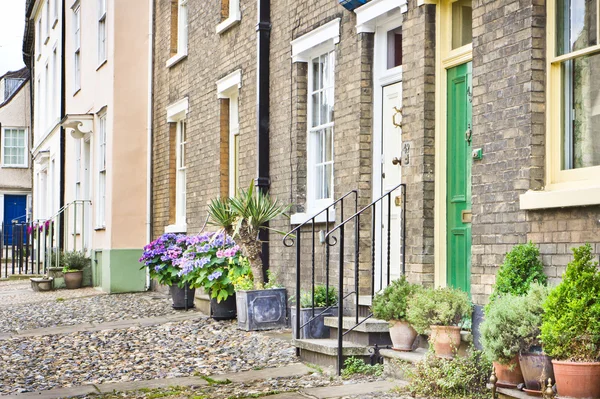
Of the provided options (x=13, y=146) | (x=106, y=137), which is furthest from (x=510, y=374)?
(x=13, y=146)

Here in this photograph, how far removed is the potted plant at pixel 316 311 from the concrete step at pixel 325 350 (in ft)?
0.75

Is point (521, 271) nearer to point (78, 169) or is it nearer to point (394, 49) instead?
point (394, 49)

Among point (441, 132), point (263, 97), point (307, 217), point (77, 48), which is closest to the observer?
point (441, 132)

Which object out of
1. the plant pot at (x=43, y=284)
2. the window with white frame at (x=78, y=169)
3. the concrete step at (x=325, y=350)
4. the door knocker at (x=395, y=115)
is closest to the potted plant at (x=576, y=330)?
the concrete step at (x=325, y=350)

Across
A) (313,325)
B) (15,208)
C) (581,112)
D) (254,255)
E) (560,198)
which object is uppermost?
(581,112)

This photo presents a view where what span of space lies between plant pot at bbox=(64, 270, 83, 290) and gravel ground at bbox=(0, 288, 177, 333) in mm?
2056

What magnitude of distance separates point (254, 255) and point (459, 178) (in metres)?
3.63

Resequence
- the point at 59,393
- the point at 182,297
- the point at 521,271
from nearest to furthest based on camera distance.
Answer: the point at 521,271
the point at 59,393
the point at 182,297

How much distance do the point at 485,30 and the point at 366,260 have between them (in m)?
2.93

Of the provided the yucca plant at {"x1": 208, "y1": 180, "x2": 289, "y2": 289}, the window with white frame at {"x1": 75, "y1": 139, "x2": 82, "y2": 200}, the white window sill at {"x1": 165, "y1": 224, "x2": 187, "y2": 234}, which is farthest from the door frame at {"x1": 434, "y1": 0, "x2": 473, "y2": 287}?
the window with white frame at {"x1": 75, "y1": 139, "x2": 82, "y2": 200}

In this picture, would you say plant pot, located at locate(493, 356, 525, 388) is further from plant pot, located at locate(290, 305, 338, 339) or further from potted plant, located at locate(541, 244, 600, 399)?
plant pot, located at locate(290, 305, 338, 339)

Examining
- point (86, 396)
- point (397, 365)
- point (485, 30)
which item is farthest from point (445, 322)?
point (86, 396)

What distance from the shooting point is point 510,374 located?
6.02 meters

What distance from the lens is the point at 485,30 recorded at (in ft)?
23.3
